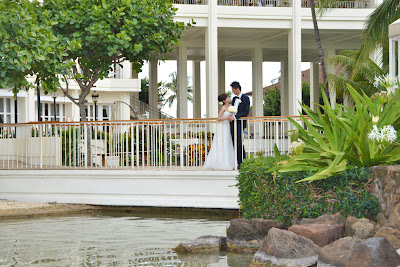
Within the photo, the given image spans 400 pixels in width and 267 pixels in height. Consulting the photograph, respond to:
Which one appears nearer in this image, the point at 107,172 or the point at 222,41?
the point at 107,172

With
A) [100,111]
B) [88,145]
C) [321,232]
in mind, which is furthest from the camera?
[100,111]

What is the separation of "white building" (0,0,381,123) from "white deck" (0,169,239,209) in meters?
6.31

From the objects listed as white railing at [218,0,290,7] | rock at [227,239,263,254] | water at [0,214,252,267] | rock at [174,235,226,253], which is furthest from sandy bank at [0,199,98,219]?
white railing at [218,0,290,7]

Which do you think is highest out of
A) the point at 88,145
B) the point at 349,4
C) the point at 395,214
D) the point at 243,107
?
the point at 349,4

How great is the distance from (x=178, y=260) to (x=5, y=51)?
7.42 meters

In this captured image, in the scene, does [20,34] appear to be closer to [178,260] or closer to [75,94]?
[178,260]

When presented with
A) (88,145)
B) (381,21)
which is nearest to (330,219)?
(88,145)

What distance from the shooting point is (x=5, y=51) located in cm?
1409

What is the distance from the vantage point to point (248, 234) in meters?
9.54

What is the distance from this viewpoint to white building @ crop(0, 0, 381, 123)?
27.3 metres

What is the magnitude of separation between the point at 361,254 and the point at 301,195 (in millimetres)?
1907

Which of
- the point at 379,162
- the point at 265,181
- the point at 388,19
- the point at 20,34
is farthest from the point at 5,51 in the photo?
the point at 388,19

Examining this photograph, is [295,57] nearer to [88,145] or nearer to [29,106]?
[29,106]

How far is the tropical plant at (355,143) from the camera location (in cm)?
874
